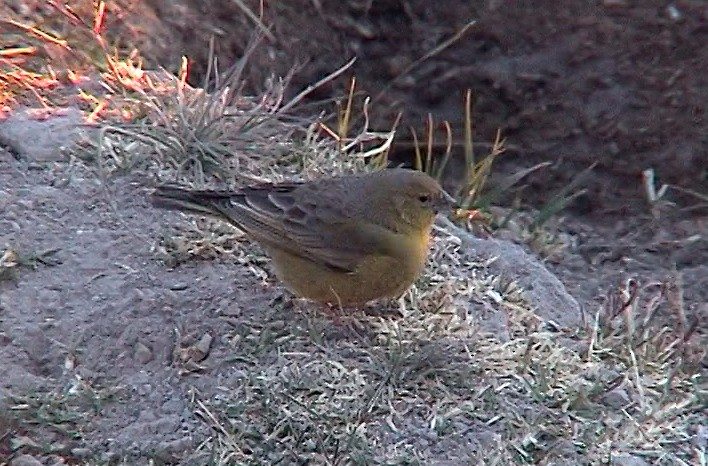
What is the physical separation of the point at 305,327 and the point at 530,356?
752 millimetres

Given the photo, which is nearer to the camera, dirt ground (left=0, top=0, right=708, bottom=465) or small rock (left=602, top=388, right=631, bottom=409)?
dirt ground (left=0, top=0, right=708, bottom=465)

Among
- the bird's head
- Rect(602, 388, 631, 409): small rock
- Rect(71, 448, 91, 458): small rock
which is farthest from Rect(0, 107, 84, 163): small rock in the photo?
Rect(602, 388, 631, 409): small rock

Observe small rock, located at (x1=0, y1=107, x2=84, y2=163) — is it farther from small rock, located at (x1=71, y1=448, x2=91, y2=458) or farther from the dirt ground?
small rock, located at (x1=71, y1=448, x2=91, y2=458)

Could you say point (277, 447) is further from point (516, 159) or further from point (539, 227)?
point (516, 159)

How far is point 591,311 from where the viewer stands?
16.4ft

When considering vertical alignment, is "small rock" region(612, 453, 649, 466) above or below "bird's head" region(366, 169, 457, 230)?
below

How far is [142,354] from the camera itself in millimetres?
3936

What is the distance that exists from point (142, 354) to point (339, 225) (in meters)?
0.83

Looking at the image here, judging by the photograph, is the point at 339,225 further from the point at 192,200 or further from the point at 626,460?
the point at 626,460

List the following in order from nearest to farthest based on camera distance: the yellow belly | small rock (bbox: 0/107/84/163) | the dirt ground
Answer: the dirt ground, the yellow belly, small rock (bbox: 0/107/84/163)

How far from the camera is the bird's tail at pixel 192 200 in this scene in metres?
4.22

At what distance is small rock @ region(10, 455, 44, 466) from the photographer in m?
3.52

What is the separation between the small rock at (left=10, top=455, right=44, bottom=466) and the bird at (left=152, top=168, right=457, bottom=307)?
3.52 feet

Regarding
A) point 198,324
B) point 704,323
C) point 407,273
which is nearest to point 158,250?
point 198,324
